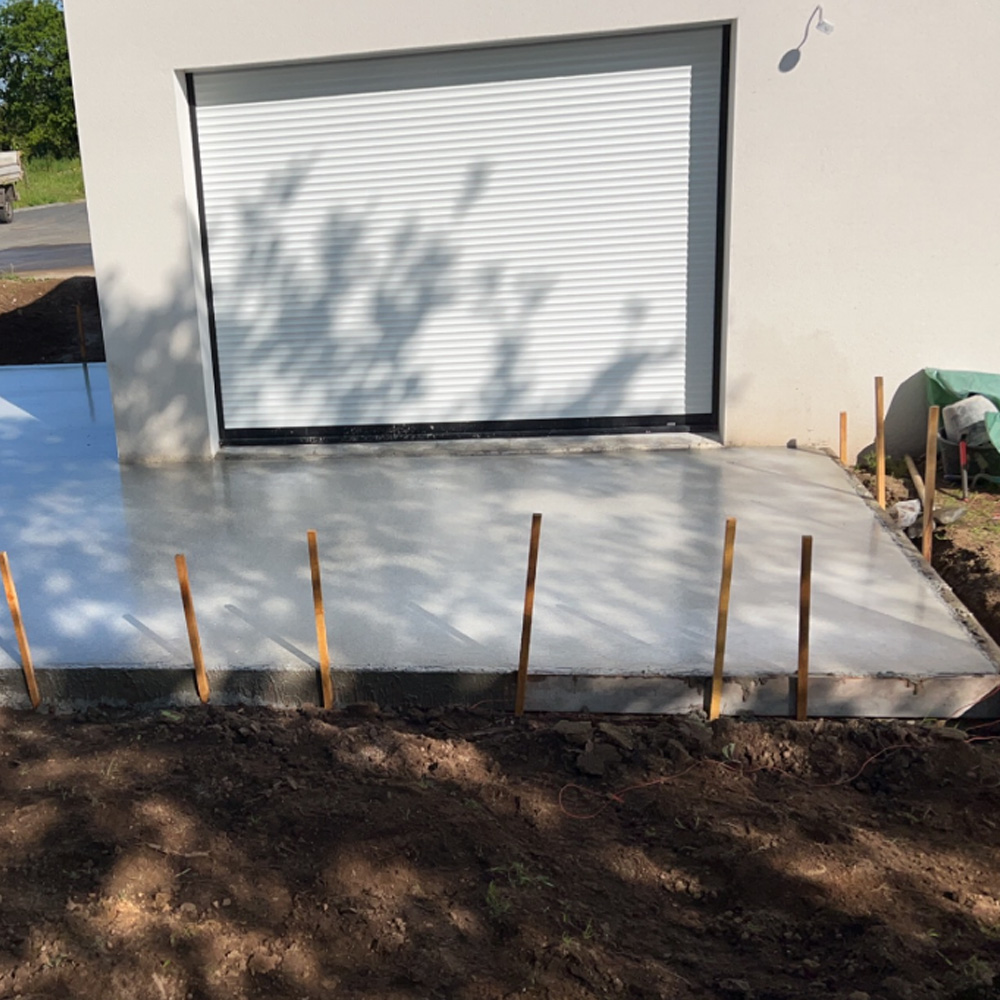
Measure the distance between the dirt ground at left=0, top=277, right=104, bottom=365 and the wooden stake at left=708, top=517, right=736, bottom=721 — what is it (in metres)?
12.2

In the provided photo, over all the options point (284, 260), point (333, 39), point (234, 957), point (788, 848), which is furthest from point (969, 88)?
point (234, 957)

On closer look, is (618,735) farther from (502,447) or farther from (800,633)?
(502,447)

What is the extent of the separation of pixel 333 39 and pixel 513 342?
2545mm

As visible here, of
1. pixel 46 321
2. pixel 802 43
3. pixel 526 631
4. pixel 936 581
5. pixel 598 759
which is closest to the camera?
pixel 598 759

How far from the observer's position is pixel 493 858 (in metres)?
3.42

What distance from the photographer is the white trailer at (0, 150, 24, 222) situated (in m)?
26.8

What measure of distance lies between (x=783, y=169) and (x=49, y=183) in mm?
34547

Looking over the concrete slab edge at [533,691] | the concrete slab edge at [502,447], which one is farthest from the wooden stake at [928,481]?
the concrete slab edge at [502,447]

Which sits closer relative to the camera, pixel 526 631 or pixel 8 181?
pixel 526 631

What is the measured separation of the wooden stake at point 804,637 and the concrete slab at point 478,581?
7 cm

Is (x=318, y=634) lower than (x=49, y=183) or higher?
lower

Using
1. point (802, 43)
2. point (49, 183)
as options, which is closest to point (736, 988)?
point (802, 43)

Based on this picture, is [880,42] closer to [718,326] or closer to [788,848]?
[718,326]

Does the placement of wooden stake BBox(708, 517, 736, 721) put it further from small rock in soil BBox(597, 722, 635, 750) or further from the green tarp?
the green tarp
